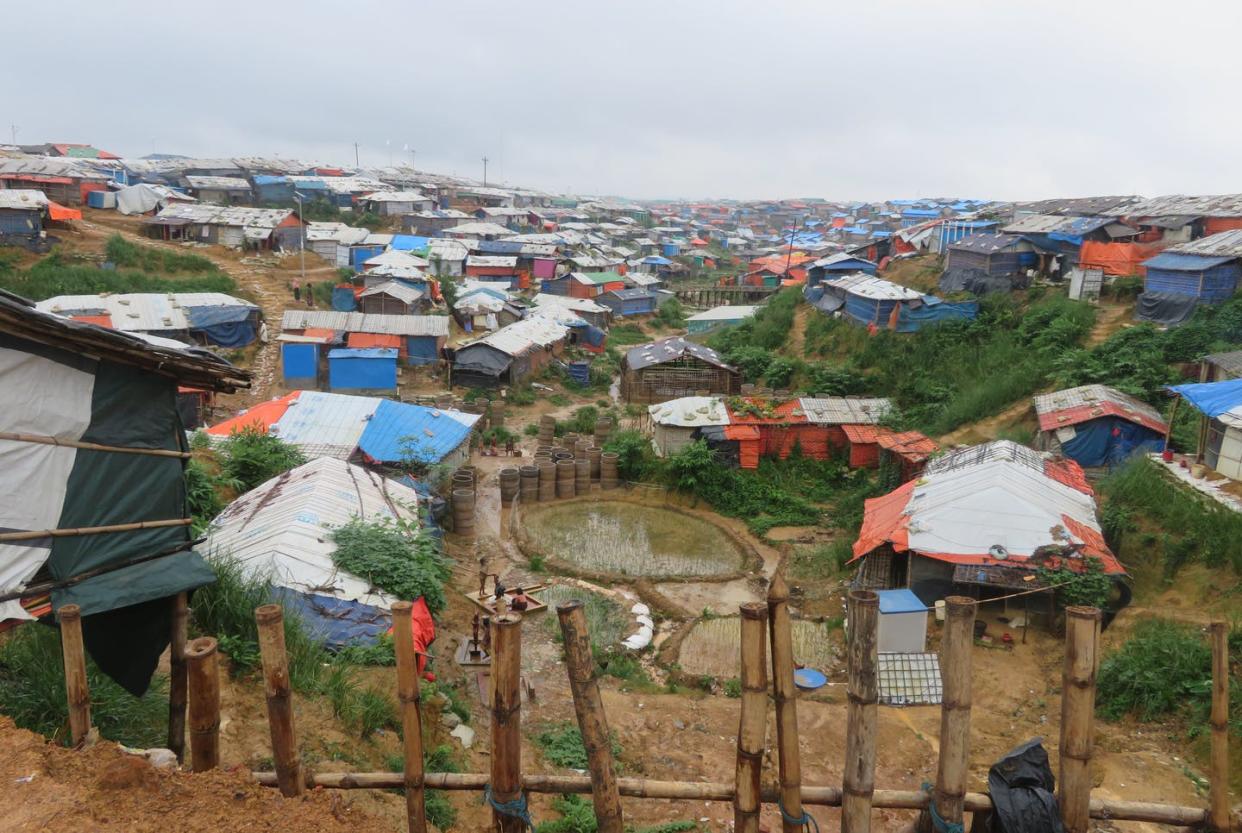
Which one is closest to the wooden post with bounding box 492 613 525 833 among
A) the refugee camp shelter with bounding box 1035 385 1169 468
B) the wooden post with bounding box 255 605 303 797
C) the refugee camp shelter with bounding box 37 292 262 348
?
the wooden post with bounding box 255 605 303 797

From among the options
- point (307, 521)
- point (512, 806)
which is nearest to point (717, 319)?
point (307, 521)

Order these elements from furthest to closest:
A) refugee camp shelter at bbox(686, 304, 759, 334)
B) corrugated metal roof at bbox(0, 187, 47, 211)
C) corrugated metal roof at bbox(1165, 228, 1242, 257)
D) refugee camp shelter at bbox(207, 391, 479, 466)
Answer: refugee camp shelter at bbox(686, 304, 759, 334) < corrugated metal roof at bbox(0, 187, 47, 211) < corrugated metal roof at bbox(1165, 228, 1242, 257) < refugee camp shelter at bbox(207, 391, 479, 466)

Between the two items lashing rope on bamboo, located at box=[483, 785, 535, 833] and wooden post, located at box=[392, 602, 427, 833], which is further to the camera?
lashing rope on bamboo, located at box=[483, 785, 535, 833]

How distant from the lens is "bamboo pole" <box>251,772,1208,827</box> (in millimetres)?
4961

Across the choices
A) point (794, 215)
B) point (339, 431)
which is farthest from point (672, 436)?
point (794, 215)

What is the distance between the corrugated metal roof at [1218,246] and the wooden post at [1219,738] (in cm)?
2534

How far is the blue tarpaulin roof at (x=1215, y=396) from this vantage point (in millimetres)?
14883

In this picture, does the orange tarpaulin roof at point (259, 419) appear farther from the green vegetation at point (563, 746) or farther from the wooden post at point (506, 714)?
the wooden post at point (506, 714)

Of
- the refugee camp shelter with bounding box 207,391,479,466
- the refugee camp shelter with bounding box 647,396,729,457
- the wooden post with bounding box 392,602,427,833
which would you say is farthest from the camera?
the refugee camp shelter with bounding box 647,396,729,457

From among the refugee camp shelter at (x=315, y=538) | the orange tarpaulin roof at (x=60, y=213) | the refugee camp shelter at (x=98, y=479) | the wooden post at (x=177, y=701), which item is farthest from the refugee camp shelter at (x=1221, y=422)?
the orange tarpaulin roof at (x=60, y=213)

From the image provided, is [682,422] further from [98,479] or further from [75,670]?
[75,670]

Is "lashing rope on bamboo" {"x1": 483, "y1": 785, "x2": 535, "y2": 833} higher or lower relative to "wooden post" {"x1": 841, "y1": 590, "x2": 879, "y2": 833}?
lower

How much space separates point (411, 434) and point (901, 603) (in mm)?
11720

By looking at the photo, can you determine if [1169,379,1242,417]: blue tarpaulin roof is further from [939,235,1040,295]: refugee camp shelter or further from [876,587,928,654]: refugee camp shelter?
[939,235,1040,295]: refugee camp shelter
